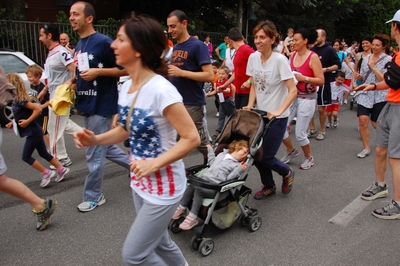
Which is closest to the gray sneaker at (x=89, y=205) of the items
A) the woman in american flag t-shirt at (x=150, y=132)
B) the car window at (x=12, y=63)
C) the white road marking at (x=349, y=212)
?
the woman in american flag t-shirt at (x=150, y=132)

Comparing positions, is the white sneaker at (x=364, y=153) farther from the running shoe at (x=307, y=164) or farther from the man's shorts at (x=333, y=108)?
the man's shorts at (x=333, y=108)

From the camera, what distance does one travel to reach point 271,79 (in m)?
3.95

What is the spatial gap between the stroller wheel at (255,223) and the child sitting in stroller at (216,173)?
502mm

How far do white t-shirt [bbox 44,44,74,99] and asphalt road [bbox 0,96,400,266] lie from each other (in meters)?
1.28

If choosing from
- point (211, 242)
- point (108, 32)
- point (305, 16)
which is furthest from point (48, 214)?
point (305, 16)

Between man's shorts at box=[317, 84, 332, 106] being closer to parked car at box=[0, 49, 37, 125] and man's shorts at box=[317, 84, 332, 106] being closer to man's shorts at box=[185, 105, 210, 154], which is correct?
man's shorts at box=[185, 105, 210, 154]

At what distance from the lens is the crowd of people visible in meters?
2.03

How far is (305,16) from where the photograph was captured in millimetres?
22844

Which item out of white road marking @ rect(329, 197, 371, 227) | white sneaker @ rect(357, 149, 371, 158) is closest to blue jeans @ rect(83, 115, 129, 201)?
white road marking @ rect(329, 197, 371, 227)

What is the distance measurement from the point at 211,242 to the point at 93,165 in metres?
1.49

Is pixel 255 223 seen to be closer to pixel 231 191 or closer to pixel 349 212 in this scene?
pixel 231 191

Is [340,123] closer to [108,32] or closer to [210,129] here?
[210,129]

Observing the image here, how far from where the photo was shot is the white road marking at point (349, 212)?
378cm

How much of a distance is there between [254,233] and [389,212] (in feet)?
4.83
